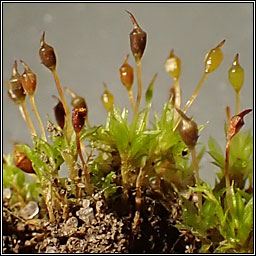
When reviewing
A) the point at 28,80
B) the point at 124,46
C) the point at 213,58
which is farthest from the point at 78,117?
the point at 124,46

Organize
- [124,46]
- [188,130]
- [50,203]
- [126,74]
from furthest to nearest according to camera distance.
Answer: [124,46] → [126,74] → [50,203] → [188,130]

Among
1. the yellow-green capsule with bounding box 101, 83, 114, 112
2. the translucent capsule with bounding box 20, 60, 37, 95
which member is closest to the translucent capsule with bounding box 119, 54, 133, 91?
the yellow-green capsule with bounding box 101, 83, 114, 112

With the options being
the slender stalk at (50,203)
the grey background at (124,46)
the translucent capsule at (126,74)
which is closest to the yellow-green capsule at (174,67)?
the translucent capsule at (126,74)

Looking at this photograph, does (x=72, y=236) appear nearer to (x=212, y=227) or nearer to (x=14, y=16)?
(x=212, y=227)

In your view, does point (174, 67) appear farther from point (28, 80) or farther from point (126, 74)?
point (28, 80)

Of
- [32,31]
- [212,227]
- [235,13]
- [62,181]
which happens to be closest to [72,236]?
[62,181]

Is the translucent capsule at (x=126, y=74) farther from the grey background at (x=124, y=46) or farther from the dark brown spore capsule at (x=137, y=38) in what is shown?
the grey background at (x=124, y=46)
